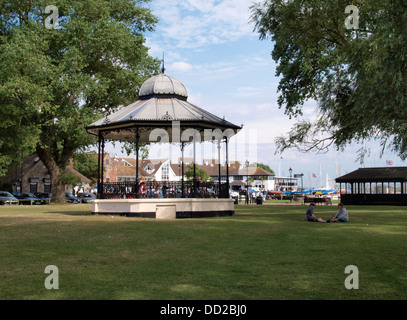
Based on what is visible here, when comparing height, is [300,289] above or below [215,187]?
below

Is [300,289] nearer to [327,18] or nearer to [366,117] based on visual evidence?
[366,117]

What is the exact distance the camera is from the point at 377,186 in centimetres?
4875

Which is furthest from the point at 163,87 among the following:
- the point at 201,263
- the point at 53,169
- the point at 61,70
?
the point at 53,169

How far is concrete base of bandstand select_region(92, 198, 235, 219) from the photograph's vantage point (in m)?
22.9

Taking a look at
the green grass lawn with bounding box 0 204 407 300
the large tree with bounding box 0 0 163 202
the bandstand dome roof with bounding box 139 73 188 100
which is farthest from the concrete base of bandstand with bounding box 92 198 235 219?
the large tree with bounding box 0 0 163 202

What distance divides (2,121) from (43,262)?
30.6 m

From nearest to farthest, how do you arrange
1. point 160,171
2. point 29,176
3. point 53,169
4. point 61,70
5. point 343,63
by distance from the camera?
point 343,63 → point 61,70 → point 53,169 → point 29,176 → point 160,171

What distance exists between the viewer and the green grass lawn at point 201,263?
6855 millimetres

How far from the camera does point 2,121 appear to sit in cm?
3625

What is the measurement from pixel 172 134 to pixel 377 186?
100ft

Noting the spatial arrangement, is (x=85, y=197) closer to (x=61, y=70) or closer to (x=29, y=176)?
(x=29, y=176)

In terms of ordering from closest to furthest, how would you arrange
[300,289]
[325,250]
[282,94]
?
1. [300,289]
2. [325,250]
3. [282,94]

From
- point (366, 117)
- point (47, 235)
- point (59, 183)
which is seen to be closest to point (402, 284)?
point (366, 117)
